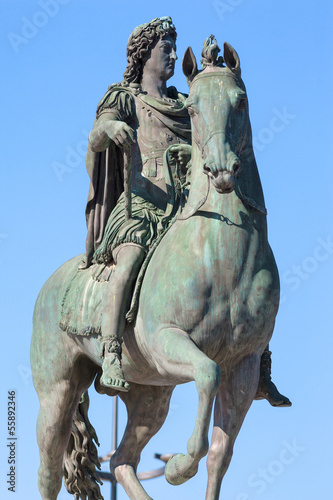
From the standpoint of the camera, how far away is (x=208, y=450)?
12297 millimetres

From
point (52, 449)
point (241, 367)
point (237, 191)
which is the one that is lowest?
point (52, 449)

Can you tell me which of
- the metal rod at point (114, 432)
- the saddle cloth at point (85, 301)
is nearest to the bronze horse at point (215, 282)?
the saddle cloth at point (85, 301)

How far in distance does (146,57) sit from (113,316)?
2.80 meters

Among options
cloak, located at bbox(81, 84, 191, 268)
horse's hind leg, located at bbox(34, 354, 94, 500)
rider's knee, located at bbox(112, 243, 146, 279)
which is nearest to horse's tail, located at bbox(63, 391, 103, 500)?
horse's hind leg, located at bbox(34, 354, 94, 500)

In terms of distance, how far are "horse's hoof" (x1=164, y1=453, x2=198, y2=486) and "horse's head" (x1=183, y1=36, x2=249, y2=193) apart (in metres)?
2.33

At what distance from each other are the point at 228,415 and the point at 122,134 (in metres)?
2.76

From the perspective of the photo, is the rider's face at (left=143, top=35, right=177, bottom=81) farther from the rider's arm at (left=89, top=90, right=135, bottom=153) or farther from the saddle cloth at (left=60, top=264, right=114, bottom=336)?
the saddle cloth at (left=60, top=264, right=114, bottom=336)

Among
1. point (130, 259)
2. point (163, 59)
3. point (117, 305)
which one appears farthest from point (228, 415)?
point (163, 59)

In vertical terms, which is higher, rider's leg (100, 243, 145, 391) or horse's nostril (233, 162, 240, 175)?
horse's nostril (233, 162, 240, 175)

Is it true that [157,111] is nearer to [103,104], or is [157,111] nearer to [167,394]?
[103,104]

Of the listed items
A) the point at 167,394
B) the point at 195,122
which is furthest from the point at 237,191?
the point at 167,394

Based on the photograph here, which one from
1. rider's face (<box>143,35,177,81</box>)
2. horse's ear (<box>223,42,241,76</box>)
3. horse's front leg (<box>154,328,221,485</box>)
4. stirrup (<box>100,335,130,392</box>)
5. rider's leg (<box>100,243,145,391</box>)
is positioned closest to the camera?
horse's front leg (<box>154,328,221,485</box>)

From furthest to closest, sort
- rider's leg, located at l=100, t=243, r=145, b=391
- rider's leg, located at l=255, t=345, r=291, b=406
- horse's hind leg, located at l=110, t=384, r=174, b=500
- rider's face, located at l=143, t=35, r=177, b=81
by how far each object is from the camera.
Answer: horse's hind leg, located at l=110, t=384, r=174, b=500 < rider's face, located at l=143, t=35, r=177, b=81 < rider's leg, located at l=255, t=345, r=291, b=406 < rider's leg, located at l=100, t=243, r=145, b=391

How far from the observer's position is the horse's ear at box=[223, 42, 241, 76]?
1232 cm
